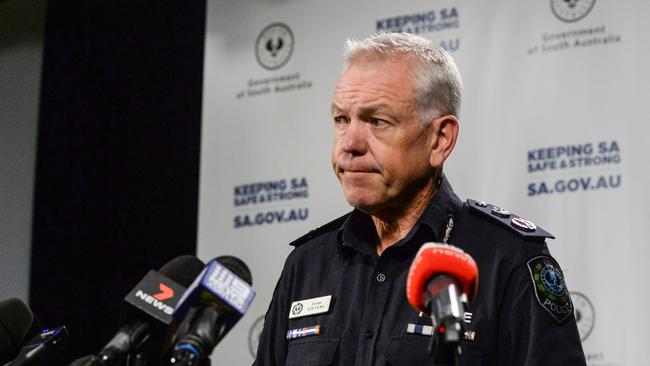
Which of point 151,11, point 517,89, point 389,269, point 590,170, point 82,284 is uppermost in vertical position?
point 151,11

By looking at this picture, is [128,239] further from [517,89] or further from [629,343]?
[629,343]

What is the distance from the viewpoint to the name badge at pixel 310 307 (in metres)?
2.21

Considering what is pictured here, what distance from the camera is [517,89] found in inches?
158

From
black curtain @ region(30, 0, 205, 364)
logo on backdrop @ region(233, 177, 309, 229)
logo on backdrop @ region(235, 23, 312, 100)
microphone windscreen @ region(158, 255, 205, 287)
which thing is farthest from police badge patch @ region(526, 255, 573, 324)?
black curtain @ region(30, 0, 205, 364)

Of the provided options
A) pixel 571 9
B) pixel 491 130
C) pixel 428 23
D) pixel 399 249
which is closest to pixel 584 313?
pixel 491 130

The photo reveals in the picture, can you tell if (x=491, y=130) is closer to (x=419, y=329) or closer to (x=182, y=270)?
(x=419, y=329)

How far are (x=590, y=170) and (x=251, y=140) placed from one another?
5.48 ft

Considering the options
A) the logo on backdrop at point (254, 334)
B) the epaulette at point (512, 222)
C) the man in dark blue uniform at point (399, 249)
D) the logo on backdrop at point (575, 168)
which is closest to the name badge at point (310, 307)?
the man in dark blue uniform at point (399, 249)

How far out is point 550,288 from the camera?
201 centimetres

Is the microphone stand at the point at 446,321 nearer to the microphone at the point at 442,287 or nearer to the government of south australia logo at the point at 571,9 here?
the microphone at the point at 442,287

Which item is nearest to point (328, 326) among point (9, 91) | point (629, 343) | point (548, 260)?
point (548, 260)

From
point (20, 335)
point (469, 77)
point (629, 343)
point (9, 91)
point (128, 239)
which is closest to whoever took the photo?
point (20, 335)

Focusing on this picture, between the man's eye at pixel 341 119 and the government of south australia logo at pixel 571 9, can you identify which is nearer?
the man's eye at pixel 341 119

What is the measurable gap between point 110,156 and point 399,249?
357 cm
